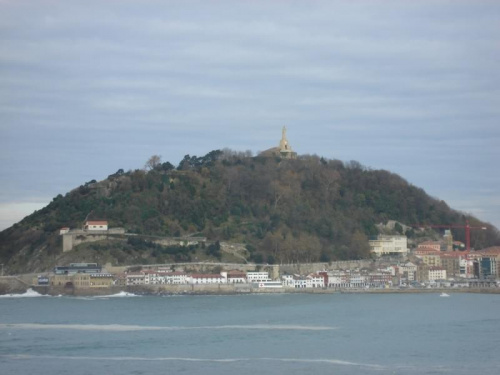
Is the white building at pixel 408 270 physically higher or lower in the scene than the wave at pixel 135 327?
higher

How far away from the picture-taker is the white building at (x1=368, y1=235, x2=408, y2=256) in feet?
298

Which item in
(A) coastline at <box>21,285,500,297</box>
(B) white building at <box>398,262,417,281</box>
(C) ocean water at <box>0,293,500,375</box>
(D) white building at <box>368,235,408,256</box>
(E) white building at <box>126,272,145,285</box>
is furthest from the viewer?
(D) white building at <box>368,235,408,256</box>

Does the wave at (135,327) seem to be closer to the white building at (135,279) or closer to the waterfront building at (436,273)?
the white building at (135,279)

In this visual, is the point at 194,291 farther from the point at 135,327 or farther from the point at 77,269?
the point at 135,327

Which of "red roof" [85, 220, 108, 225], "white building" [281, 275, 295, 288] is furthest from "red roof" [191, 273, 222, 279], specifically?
"red roof" [85, 220, 108, 225]

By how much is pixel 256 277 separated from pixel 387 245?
1840 cm

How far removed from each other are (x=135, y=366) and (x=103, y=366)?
1.01m

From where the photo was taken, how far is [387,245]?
91.2 meters

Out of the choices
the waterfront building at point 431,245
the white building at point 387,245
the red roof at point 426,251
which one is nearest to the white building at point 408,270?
the white building at point 387,245

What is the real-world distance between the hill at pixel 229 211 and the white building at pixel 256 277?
3.63 metres

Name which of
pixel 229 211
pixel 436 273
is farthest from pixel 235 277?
pixel 436 273

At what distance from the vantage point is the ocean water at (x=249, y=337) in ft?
111

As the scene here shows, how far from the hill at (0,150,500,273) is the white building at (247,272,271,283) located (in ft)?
11.9

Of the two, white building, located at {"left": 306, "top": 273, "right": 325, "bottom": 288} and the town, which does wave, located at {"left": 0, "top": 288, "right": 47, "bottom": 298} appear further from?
white building, located at {"left": 306, "top": 273, "right": 325, "bottom": 288}
